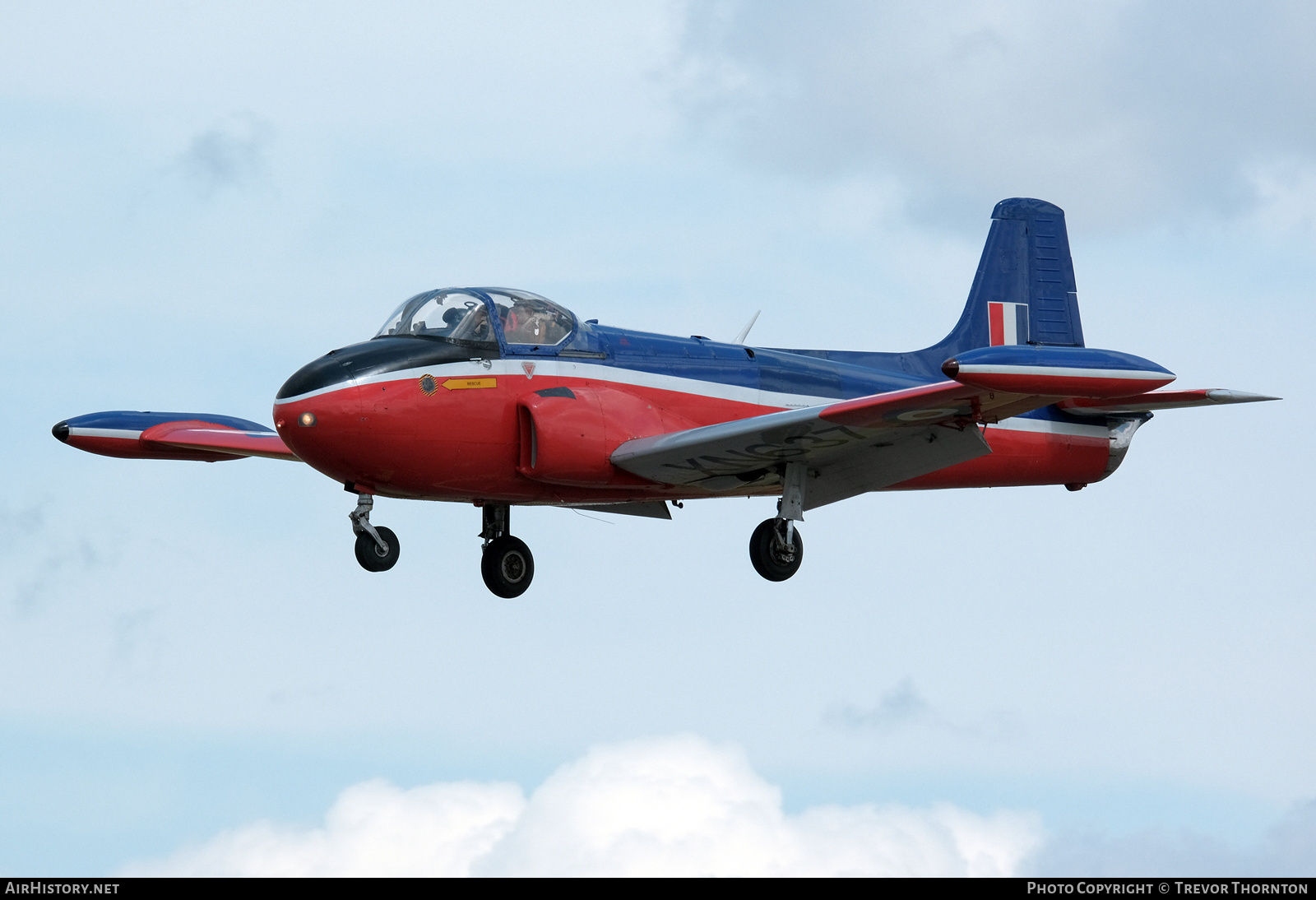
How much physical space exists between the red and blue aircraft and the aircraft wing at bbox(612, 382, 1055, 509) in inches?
1.2

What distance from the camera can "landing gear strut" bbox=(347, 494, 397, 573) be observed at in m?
21.1

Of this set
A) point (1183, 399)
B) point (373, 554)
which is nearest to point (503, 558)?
point (373, 554)

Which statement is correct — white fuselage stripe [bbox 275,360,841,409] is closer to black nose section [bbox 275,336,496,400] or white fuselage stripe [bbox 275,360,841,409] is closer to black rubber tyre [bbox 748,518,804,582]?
black nose section [bbox 275,336,496,400]

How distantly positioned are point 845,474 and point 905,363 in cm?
427

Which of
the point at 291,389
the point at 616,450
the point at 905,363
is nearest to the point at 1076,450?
the point at 905,363

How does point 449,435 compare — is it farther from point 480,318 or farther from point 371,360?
point 480,318

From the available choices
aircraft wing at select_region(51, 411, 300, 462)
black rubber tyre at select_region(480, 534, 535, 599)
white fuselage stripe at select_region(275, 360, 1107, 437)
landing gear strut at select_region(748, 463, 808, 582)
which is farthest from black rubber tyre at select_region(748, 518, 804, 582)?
aircraft wing at select_region(51, 411, 300, 462)

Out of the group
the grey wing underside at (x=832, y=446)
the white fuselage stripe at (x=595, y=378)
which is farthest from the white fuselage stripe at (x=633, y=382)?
the grey wing underside at (x=832, y=446)

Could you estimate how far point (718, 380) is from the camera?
73.0ft

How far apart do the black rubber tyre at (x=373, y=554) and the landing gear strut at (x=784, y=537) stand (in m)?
4.46

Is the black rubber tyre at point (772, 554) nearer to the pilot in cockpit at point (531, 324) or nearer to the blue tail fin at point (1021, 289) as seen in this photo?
the pilot in cockpit at point (531, 324)

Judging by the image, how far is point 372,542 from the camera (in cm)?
2123

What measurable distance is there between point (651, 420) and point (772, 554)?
2259mm

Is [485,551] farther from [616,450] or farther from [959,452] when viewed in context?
[959,452]
